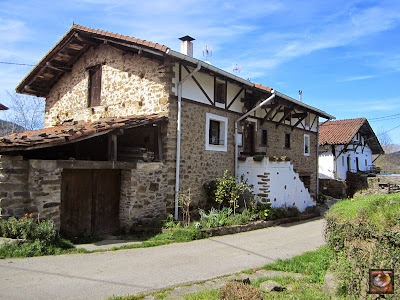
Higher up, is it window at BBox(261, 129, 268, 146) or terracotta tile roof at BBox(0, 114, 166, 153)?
window at BBox(261, 129, 268, 146)

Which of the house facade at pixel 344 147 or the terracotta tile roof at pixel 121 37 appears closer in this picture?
the terracotta tile roof at pixel 121 37

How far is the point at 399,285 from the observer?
11.1ft

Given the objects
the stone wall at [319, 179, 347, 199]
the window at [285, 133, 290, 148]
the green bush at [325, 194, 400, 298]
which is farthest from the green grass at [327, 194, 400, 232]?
the stone wall at [319, 179, 347, 199]

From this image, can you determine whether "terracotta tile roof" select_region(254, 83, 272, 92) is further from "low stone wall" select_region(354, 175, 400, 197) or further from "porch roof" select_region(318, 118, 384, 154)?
"low stone wall" select_region(354, 175, 400, 197)

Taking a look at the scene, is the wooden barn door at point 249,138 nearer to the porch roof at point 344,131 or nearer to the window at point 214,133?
the window at point 214,133

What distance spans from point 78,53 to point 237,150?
698 centimetres

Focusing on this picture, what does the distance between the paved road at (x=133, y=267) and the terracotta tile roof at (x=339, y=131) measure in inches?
622

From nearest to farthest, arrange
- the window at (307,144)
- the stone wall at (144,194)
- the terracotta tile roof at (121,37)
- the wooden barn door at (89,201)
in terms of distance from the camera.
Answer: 1. the wooden barn door at (89,201)
2. the stone wall at (144,194)
3. the terracotta tile roof at (121,37)
4. the window at (307,144)

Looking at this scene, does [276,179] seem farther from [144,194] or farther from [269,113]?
[144,194]

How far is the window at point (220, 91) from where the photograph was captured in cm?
1121

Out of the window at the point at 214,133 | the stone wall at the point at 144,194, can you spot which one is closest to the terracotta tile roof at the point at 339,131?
the window at the point at 214,133

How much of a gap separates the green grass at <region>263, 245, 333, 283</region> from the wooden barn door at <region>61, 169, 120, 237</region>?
4.47 metres

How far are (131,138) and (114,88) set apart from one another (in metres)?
2.01

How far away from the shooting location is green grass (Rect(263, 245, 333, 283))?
502cm
